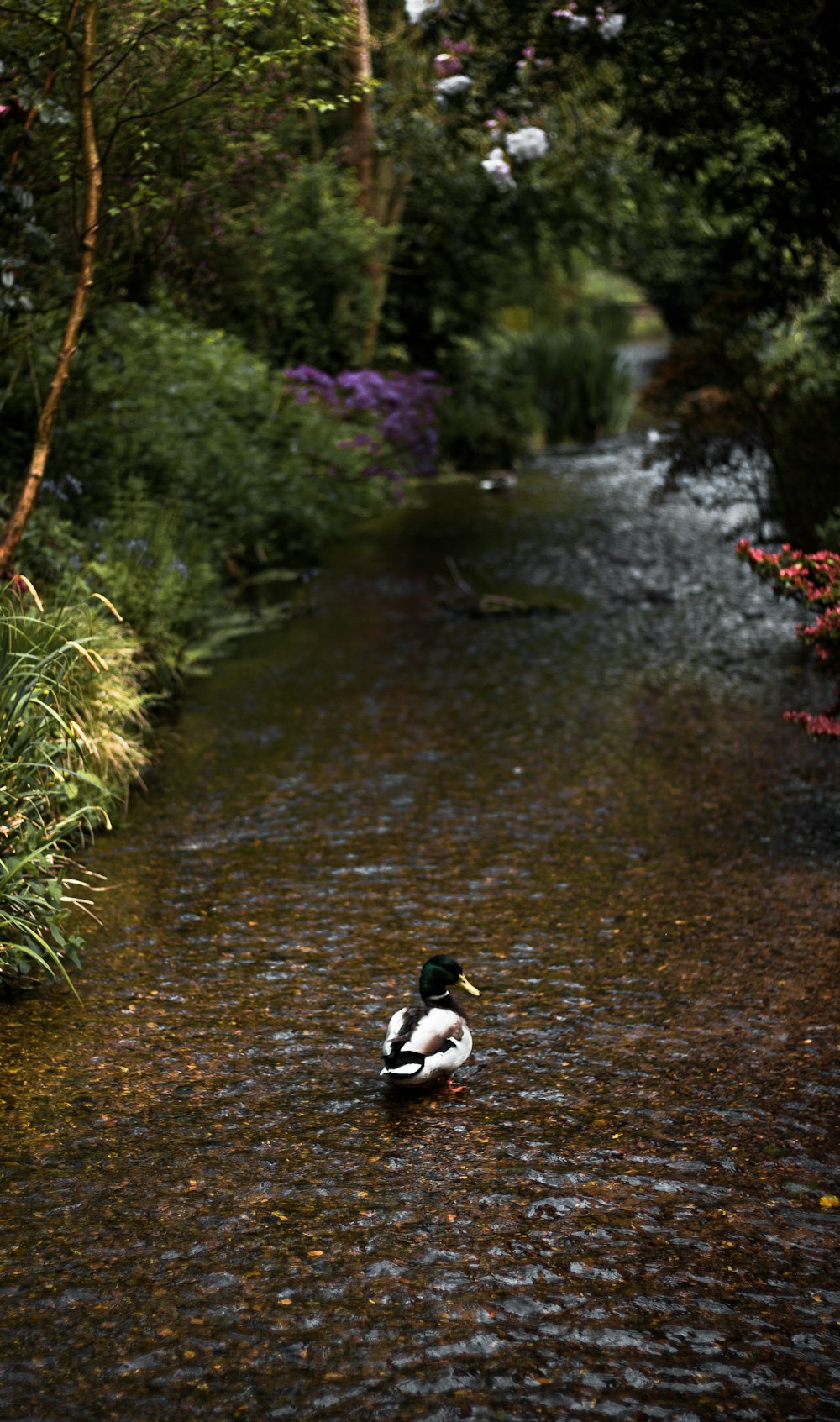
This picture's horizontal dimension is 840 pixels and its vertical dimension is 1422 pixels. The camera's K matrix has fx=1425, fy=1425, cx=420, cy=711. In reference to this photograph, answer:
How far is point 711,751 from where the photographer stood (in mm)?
6984

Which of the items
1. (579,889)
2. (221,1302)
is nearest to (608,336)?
(579,889)

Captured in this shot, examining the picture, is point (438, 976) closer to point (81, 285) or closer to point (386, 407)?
point (81, 285)

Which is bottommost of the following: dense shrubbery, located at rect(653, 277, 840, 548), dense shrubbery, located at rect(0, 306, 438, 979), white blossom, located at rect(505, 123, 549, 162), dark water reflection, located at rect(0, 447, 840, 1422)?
dark water reflection, located at rect(0, 447, 840, 1422)

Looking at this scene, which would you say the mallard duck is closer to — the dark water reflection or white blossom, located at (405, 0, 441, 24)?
the dark water reflection

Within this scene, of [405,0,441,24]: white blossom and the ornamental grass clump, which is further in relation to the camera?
[405,0,441,24]: white blossom

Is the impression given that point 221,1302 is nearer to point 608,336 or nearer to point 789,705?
point 789,705

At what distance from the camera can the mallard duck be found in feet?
12.3

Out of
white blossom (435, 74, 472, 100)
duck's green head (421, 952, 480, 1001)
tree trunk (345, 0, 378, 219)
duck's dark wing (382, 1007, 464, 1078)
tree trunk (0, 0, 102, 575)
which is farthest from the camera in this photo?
tree trunk (345, 0, 378, 219)

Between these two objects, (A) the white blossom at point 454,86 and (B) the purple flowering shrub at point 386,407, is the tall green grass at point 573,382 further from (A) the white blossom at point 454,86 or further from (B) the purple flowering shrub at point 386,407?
(A) the white blossom at point 454,86

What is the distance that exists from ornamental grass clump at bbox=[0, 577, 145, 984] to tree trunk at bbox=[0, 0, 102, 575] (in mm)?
295

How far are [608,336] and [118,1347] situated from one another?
66.7 feet

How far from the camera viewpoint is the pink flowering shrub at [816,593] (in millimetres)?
5344

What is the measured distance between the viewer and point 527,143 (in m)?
9.23

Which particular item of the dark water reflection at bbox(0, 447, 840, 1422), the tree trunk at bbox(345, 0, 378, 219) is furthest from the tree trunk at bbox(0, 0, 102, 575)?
the tree trunk at bbox(345, 0, 378, 219)
